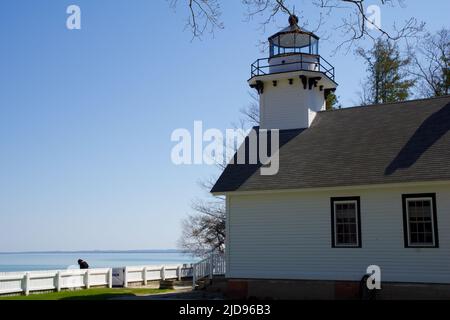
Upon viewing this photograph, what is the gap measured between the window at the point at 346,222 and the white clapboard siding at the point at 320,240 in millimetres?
148

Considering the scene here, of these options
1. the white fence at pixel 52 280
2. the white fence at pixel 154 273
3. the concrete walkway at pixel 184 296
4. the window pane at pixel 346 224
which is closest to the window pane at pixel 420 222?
the window pane at pixel 346 224

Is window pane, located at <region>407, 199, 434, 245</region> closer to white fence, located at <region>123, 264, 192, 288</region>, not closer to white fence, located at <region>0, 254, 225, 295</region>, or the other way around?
white fence, located at <region>0, 254, 225, 295</region>

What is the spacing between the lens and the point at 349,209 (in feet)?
62.3

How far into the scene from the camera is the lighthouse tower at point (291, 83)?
2436cm

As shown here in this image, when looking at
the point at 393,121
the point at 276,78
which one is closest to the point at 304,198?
the point at 393,121

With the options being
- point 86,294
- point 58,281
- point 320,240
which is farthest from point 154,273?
point 320,240

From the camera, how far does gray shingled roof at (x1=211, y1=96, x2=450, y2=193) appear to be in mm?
18344

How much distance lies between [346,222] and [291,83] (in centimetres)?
795

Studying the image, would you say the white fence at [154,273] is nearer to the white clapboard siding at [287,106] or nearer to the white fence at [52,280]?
the white fence at [52,280]

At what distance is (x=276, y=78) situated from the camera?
24.8m

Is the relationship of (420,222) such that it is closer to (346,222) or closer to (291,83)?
(346,222)

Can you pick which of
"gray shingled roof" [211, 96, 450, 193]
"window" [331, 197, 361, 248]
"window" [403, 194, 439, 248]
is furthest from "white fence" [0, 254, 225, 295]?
"window" [403, 194, 439, 248]
